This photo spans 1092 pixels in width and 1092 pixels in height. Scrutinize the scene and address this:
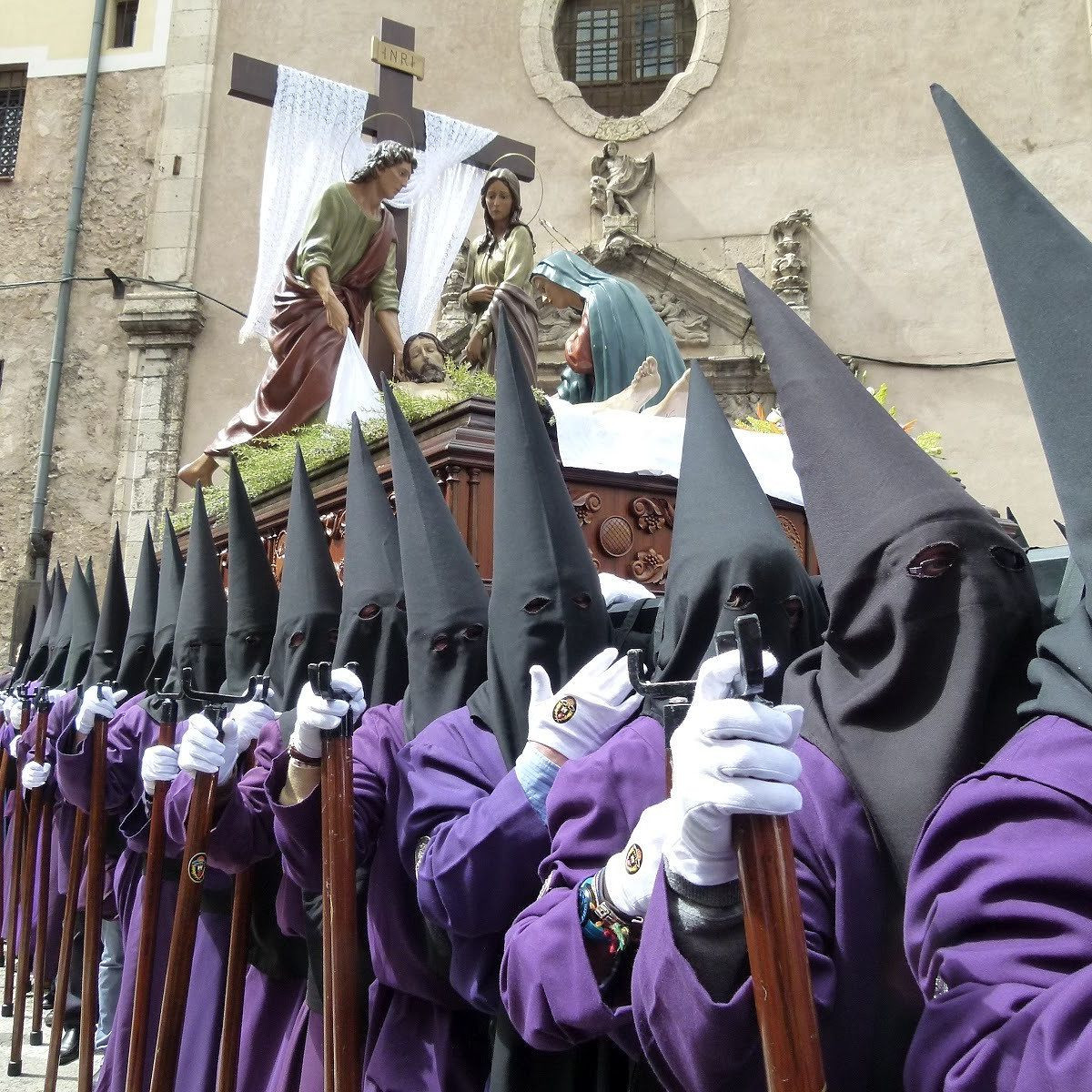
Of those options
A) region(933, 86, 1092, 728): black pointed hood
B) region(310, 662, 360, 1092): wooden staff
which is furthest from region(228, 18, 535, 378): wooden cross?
region(933, 86, 1092, 728): black pointed hood

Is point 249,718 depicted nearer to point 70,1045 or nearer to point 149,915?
point 149,915

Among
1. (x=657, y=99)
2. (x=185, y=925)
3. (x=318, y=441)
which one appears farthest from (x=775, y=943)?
(x=657, y=99)

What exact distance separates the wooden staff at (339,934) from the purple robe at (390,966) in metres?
0.08

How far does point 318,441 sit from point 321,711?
254 centimetres

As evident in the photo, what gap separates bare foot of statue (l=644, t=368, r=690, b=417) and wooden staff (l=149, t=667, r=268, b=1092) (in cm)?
224

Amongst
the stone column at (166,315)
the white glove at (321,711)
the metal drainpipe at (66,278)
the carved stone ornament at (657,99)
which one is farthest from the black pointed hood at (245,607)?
the carved stone ornament at (657,99)

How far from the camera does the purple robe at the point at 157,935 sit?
3.45 metres

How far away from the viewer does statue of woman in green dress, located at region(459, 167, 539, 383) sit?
5328 millimetres

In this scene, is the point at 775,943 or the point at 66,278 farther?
the point at 66,278

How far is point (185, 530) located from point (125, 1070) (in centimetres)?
347

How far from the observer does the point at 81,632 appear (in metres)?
6.13

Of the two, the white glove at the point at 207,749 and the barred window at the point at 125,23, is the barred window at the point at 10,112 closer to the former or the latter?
the barred window at the point at 125,23

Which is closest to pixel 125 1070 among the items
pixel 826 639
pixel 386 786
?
pixel 386 786

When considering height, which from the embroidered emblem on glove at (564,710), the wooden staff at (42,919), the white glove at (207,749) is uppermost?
the embroidered emblem on glove at (564,710)
